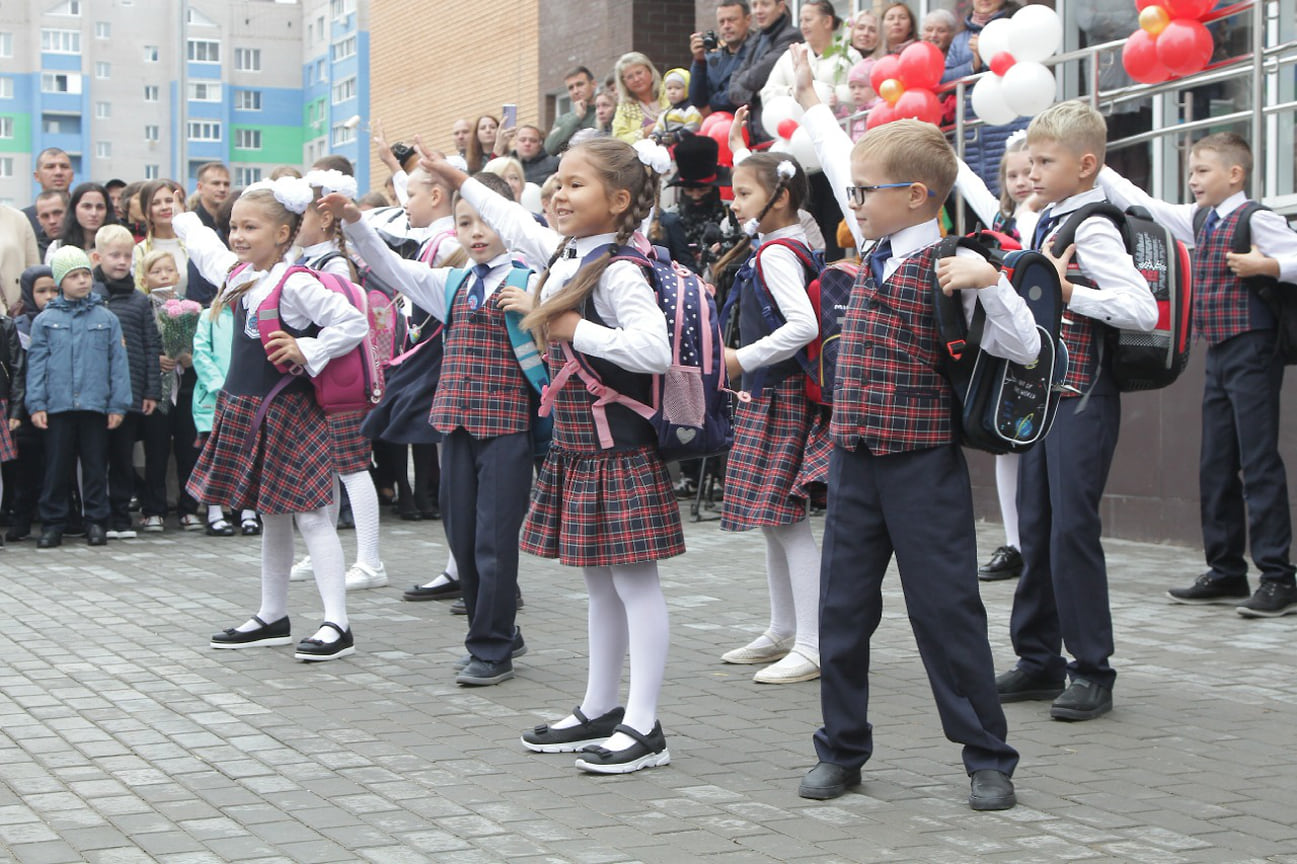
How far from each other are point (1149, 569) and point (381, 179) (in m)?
21.9

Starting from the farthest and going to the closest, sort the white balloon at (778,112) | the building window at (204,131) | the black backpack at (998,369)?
the building window at (204,131)
the white balloon at (778,112)
the black backpack at (998,369)

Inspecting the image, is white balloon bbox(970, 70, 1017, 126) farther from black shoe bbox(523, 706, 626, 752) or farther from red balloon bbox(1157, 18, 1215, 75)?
black shoe bbox(523, 706, 626, 752)

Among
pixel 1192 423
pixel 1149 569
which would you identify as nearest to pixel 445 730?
pixel 1149 569

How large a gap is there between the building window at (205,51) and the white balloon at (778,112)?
58.2 m

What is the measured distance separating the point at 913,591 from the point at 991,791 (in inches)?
23.5

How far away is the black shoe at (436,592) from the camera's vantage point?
28.2ft

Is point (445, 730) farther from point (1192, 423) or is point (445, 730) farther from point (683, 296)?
point (1192, 423)

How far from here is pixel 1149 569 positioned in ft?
30.6

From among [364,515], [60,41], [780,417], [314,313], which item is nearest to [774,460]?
[780,417]

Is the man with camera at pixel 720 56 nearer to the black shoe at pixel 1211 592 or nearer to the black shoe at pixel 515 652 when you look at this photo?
the black shoe at pixel 1211 592

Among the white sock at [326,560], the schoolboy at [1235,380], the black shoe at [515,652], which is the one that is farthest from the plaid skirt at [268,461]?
the schoolboy at [1235,380]

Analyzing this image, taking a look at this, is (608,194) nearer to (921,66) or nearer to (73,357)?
(73,357)

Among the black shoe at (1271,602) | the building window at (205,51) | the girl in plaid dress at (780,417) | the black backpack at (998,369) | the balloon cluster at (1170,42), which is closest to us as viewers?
the black backpack at (998,369)

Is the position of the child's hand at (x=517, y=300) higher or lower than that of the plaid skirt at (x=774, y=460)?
higher
